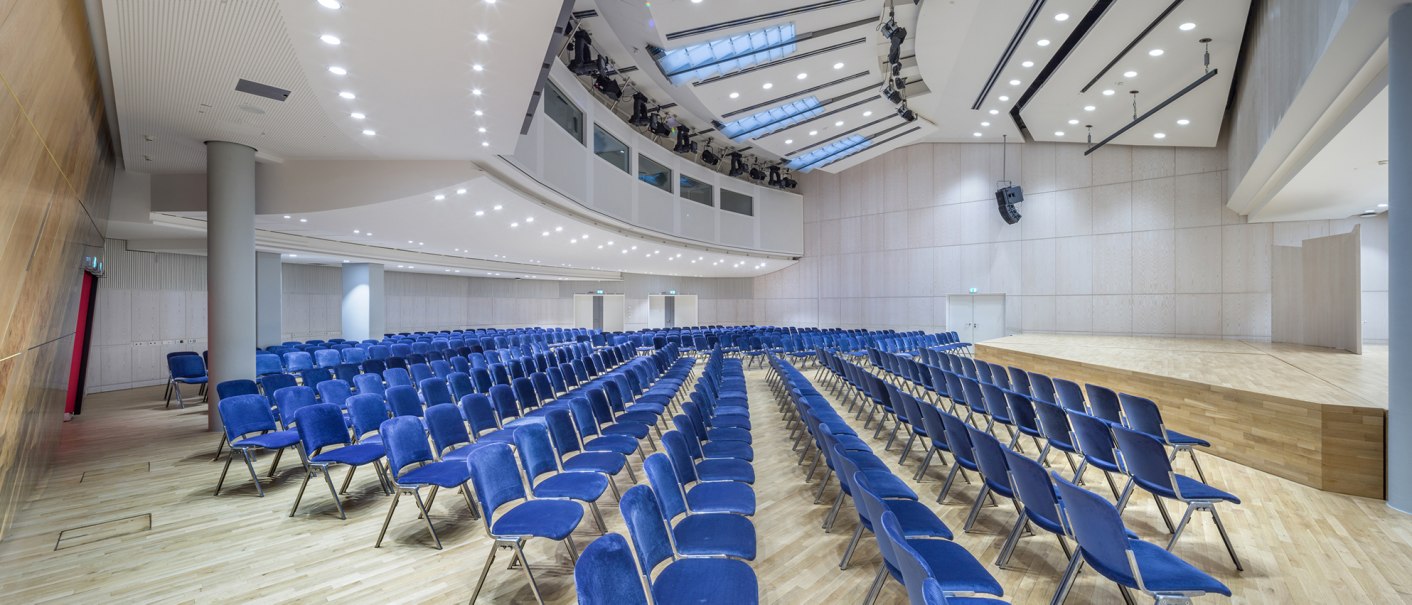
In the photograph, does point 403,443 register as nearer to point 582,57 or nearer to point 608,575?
point 608,575

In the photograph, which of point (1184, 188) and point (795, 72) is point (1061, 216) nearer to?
point (1184, 188)

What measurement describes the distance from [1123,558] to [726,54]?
10.2m

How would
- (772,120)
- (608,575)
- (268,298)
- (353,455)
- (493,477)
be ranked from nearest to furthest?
(608,575), (493,477), (353,455), (268,298), (772,120)

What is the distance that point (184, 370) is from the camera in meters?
9.30

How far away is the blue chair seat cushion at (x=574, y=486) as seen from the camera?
3.50 m

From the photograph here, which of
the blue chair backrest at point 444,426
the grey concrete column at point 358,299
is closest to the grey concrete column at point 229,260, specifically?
the blue chair backrest at point 444,426

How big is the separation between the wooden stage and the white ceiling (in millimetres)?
6678

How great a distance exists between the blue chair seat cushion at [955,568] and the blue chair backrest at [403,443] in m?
3.24

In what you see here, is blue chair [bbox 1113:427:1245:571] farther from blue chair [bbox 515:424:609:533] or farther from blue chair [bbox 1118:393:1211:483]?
blue chair [bbox 515:424:609:533]

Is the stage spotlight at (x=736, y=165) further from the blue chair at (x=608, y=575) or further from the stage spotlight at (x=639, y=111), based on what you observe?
the blue chair at (x=608, y=575)

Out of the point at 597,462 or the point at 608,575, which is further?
the point at 597,462

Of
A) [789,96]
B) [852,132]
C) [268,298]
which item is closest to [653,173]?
[789,96]

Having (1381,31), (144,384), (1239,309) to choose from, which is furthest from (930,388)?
(144,384)

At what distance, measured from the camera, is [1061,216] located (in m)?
16.2
